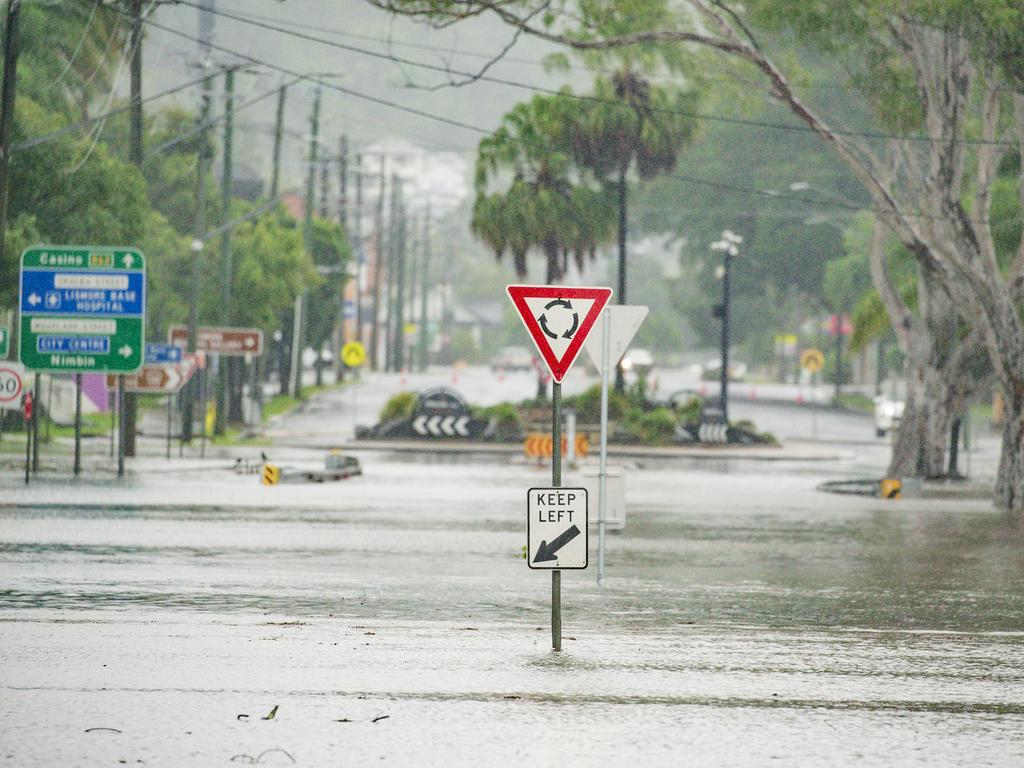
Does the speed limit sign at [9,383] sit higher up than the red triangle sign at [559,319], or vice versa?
the red triangle sign at [559,319]

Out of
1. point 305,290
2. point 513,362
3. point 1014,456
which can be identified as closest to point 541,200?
point 305,290

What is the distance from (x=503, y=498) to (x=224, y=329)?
58.5 feet

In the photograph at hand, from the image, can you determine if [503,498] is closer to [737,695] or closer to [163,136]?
[737,695]

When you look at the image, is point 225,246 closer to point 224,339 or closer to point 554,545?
point 224,339

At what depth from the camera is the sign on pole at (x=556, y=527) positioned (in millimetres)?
12438

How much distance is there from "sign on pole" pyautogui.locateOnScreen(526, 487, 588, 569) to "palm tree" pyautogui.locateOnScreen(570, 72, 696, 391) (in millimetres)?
41809

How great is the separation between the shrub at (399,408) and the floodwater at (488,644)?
28.9 metres

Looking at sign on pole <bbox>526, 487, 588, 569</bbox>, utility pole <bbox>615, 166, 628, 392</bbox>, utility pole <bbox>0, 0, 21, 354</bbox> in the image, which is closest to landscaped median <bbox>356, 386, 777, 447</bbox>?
utility pole <bbox>615, 166, 628, 392</bbox>

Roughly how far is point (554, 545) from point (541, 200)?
42443 mm

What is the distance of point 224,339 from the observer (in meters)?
46.0

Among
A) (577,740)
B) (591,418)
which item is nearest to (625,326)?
(577,740)

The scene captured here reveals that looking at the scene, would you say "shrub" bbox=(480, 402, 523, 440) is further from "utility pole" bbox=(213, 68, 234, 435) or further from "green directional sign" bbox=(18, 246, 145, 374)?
"green directional sign" bbox=(18, 246, 145, 374)

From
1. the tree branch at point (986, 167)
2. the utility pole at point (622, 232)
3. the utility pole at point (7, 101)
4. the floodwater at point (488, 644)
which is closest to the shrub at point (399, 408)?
the utility pole at point (622, 232)

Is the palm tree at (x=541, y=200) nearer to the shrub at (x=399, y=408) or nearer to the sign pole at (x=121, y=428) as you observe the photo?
the shrub at (x=399, y=408)
